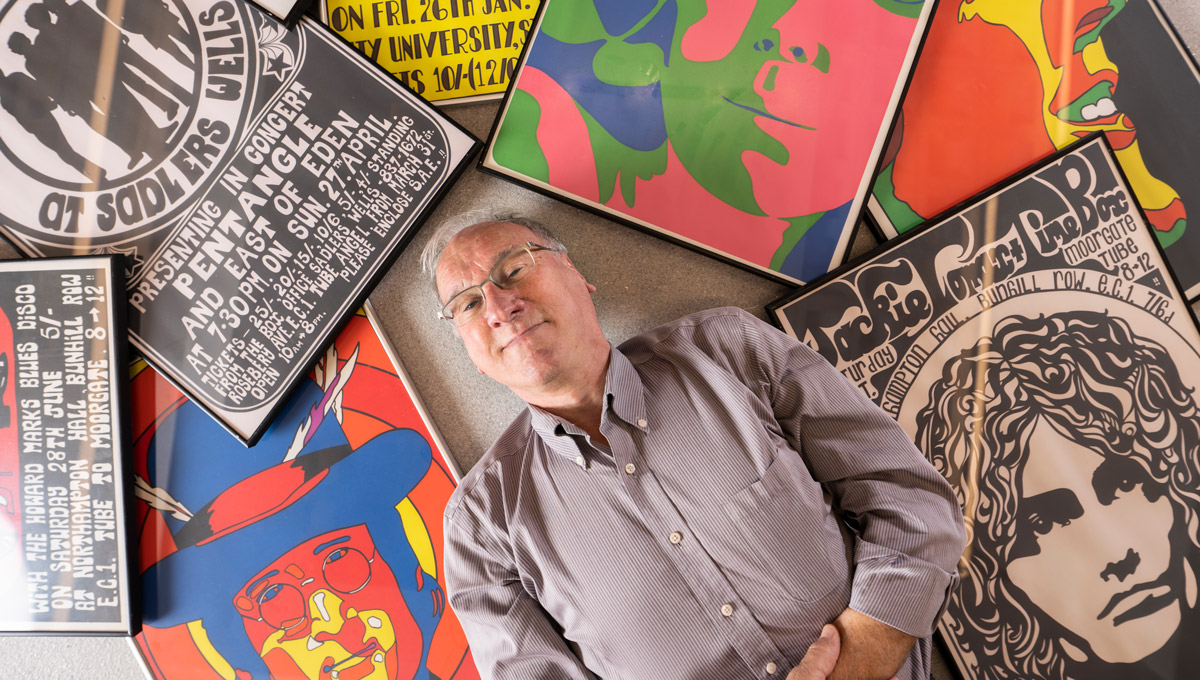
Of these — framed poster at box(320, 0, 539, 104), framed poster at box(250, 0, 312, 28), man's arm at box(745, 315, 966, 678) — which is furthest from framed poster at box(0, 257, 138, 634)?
man's arm at box(745, 315, 966, 678)

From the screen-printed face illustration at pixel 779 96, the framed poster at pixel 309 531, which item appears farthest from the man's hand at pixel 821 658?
the screen-printed face illustration at pixel 779 96

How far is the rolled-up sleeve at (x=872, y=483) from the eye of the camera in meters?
1.16

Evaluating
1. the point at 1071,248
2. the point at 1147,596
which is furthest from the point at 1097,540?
the point at 1071,248

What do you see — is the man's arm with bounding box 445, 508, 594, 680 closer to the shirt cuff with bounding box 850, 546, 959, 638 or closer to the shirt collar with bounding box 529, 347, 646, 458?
the shirt collar with bounding box 529, 347, 646, 458

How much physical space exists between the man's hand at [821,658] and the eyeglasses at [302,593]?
1.03 metres

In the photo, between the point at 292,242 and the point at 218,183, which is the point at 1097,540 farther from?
the point at 218,183

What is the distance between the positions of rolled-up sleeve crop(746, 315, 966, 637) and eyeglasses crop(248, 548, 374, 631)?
108 cm

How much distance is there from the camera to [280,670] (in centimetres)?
155

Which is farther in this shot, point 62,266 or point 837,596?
point 62,266

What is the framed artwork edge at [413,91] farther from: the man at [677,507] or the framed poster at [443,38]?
the man at [677,507]

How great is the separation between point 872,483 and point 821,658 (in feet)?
1.11

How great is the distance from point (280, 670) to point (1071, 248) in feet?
7.22

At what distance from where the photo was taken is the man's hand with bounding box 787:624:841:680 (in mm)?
1126

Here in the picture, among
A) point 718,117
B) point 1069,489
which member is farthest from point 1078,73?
point 1069,489
